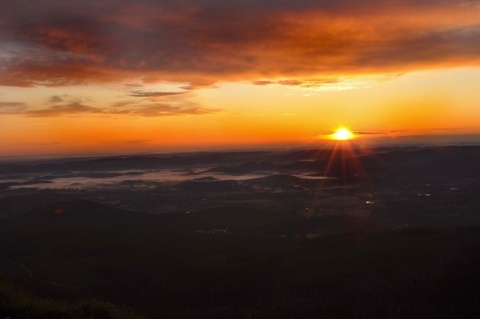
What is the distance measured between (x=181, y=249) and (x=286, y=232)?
43.2 meters

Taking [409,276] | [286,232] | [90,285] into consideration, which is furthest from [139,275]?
[286,232]

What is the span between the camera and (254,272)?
291ft

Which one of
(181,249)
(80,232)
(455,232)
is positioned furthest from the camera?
(80,232)

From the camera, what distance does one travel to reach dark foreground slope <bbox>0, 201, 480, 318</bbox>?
6525 cm

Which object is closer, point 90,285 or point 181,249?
point 90,285

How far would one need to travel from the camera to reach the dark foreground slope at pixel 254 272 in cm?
6525

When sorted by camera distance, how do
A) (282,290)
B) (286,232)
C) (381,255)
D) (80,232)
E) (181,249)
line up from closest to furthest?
(282,290) < (381,255) < (181,249) < (80,232) < (286,232)

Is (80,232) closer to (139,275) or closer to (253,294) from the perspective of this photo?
(139,275)

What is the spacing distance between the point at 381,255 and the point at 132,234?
218ft

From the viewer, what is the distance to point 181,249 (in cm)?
10856

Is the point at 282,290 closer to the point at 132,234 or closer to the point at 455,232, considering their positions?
the point at 455,232

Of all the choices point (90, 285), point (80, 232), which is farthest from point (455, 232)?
point (80, 232)

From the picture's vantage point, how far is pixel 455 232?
100m

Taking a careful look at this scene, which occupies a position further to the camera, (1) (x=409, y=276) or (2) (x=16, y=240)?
(2) (x=16, y=240)
